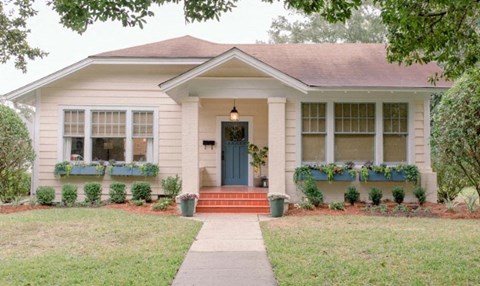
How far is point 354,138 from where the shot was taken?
11586mm

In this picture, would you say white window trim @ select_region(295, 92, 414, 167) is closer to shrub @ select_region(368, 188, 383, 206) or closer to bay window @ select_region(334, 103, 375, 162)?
bay window @ select_region(334, 103, 375, 162)

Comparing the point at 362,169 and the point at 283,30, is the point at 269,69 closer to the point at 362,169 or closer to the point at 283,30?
the point at 362,169

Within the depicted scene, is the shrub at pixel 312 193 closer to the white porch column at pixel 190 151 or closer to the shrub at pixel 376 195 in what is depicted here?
the shrub at pixel 376 195

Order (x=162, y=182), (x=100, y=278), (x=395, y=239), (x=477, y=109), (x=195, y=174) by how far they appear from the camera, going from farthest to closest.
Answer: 1. (x=162, y=182)
2. (x=195, y=174)
3. (x=477, y=109)
4. (x=395, y=239)
5. (x=100, y=278)

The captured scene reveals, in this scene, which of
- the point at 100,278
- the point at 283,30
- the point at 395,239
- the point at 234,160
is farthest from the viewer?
the point at 283,30

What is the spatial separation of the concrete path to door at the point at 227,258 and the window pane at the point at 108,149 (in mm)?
4728

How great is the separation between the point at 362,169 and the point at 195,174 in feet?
14.8

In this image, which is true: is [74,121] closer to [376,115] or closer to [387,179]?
[376,115]

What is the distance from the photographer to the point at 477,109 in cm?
988

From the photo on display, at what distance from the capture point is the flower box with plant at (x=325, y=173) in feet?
36.4

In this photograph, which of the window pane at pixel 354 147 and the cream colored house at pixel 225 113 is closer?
the cream colored house at pixel 225 113

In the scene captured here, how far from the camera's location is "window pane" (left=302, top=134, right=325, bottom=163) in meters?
11.5

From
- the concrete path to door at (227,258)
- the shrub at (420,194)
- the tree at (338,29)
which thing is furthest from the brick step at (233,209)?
the tree at (338,29)

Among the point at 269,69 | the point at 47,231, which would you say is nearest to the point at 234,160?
the point at 269,69
